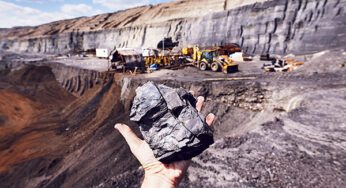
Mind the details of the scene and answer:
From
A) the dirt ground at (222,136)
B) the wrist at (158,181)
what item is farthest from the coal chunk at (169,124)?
the dirt ground at (222,136)

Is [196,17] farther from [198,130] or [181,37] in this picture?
[198,130]

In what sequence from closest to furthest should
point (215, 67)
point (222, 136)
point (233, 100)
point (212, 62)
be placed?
point (222, 136), point (233, 100), point (215, 67), point (212, 62)

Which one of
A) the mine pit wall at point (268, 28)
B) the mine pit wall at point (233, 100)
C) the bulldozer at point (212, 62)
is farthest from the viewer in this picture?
the mine pit wall at point (268, 28)

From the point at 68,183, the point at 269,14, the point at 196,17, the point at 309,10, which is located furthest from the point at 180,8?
the point at 68,183

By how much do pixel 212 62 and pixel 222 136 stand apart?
9684mm

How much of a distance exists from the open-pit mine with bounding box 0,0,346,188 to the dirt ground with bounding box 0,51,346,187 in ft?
0.12

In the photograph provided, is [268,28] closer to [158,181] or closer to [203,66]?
[203,66]

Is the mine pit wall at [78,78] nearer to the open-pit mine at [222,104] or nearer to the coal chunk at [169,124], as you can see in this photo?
the open-pit mine at [222,104]

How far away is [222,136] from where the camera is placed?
7.14m

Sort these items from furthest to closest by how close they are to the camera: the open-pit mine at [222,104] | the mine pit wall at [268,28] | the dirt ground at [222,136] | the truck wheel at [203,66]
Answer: the mine pit wall at [268,28] < the truck wheel at [203,66] < the open-pit mine at [222,104] < the dirt ground at [222,136]

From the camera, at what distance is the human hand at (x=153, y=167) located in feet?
8.77

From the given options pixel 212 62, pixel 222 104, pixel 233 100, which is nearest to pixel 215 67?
pixel 212 62

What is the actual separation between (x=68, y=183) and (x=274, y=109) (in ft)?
29.7

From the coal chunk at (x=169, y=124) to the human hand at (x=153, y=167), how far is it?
9 cm
